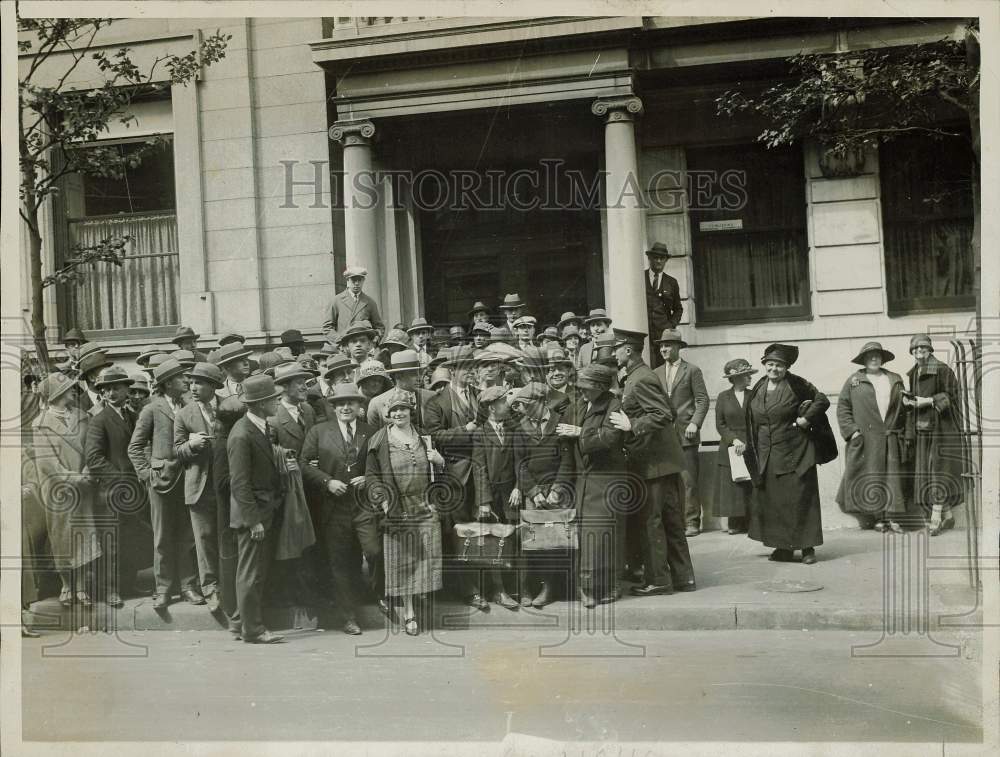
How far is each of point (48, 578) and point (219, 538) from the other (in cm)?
123

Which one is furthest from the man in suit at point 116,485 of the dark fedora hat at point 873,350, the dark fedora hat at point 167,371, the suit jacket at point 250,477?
the dark fedora hat at point 873,350

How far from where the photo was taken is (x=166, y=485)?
7055 millimetres

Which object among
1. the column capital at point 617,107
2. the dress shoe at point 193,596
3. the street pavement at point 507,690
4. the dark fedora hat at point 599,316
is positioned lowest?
the street pavement at point 507,690

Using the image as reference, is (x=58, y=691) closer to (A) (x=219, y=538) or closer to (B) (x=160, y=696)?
(B) (x=160, y=696)

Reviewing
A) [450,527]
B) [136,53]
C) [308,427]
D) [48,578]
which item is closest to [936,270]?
[450,527]

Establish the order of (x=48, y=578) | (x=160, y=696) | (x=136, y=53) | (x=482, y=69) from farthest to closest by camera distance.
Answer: (x=482, y=69) < (x=136, y=53) < (x=48, y=578) < (x=160, y=696)

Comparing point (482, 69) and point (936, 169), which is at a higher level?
point (482, 69)

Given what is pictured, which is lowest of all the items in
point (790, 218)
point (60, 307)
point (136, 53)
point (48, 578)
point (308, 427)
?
point (48, 578)

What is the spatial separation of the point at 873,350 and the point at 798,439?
118cm

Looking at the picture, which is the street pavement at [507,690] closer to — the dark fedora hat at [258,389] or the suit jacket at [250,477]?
the suit jacket at [250,477]

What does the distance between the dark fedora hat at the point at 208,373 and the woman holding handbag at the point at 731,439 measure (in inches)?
188

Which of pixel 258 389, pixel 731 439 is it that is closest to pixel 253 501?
pixel 258 389

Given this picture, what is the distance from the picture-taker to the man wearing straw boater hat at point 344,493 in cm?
687

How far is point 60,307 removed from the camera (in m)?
6.96
